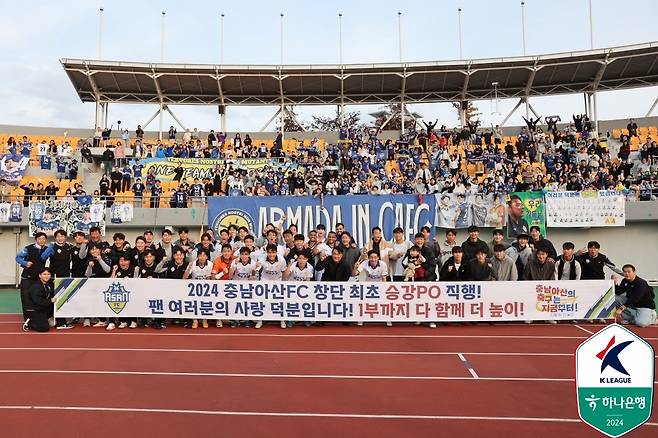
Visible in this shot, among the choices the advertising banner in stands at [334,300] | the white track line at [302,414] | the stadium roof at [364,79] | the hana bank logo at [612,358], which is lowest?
the white track line at [302,414]

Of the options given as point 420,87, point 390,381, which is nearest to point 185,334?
point 390,381

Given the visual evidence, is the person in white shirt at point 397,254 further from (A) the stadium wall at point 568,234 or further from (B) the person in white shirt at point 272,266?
(A) the stadium wall at point 568,234

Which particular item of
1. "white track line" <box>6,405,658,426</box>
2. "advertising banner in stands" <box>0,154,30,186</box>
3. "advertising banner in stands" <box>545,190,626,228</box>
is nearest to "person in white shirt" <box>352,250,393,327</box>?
"white track line" <box>6,405,658,426</box>

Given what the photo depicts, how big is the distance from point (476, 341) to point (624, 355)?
234 inches

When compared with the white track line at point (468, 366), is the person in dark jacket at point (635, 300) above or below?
above

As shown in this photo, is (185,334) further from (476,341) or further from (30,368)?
(476,341)

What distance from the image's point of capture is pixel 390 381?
5961 millimetres

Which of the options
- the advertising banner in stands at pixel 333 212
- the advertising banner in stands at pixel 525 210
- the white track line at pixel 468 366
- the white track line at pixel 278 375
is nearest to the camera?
the white track line at pixel 278 375

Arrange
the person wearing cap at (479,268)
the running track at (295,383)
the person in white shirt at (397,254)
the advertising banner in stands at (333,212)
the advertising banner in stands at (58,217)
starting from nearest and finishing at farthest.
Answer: the running track at (295,383)
the person wearing cap at (479,268)
the person in white shirt at (397,254)
the advertising banner in stands at (333,212)
the advertising banner in stands at (58,217)

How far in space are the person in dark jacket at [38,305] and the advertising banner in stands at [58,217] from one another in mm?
7167

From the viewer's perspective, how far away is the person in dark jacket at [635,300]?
9.16 m

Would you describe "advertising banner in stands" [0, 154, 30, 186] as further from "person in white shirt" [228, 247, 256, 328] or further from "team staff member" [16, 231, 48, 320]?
"person in white shirt" [228, 247, 256, 328]

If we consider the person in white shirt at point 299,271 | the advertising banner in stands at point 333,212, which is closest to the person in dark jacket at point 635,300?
the person in white shirt at point 299,271

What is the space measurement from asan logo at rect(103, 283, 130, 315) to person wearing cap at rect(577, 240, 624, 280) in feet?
28.7
